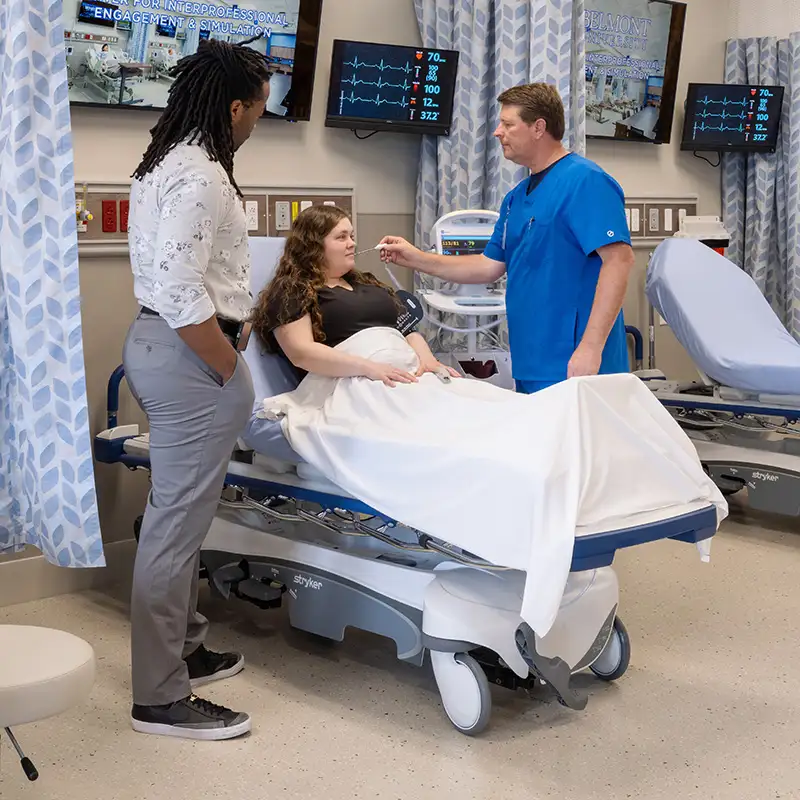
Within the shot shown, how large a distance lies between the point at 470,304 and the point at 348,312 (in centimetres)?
85

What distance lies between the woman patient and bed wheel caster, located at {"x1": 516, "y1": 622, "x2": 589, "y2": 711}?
0.90 meters

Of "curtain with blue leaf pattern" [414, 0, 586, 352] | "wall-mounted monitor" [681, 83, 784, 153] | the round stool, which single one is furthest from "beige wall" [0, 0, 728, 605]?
the round stool

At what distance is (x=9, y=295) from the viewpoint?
A: 2658 mm

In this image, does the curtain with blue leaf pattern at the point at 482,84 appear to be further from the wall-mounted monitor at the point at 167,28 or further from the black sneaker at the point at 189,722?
the black sneaker at the point at 189,722

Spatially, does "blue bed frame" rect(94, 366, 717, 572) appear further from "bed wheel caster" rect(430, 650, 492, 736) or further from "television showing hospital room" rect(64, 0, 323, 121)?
"television showing hospital room" rect(64, 0, 323, 121)

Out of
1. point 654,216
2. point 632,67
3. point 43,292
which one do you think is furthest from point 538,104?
point 654,216

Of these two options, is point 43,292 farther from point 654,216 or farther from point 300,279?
point 654,216

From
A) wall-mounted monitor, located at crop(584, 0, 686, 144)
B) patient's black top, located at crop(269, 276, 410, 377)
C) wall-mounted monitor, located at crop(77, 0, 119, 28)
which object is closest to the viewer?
patient's black top, located at crop(269, 276, 410, 377)

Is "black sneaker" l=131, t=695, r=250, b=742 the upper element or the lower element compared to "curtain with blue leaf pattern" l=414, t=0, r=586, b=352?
lower

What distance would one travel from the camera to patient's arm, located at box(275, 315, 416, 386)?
10.0 ft

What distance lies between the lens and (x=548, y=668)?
8.46 ft

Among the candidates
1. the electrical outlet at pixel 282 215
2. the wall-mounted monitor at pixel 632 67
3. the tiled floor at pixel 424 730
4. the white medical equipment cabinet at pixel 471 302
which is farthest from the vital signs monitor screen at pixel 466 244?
→ the wall-mounted monitor at pixel 632 67

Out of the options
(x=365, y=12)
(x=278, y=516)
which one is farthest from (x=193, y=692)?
(x=365, y=12)

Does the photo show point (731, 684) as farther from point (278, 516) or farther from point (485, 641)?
point (278, 516)
